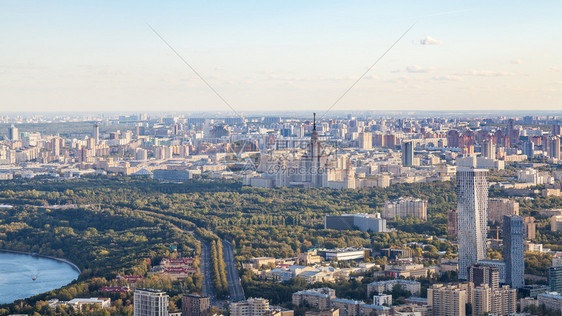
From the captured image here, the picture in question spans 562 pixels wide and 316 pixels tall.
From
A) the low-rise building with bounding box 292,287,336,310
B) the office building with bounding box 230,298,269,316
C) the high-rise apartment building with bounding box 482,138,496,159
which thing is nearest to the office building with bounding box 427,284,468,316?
the low-rise building with bounding box 292,287,336,310

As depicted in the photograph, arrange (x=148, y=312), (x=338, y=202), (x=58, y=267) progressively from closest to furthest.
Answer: (x=148, y=312)
(x=58, y=267)
(x=338, y=202)

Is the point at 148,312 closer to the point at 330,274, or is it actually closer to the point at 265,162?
the point at 330,274

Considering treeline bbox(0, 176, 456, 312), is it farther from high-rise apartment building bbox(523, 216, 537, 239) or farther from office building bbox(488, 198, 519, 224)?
high-rise apartment building bbox(523, 216, 537, 239)

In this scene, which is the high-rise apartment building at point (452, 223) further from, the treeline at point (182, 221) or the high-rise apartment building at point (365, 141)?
the high-rise apartment building at point (365, 141)

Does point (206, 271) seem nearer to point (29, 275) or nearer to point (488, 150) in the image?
point (29, 275)

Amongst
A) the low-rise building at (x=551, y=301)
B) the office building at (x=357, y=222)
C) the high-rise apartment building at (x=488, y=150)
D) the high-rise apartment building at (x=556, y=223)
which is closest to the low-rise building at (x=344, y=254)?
the office building at (x=357, y=222)

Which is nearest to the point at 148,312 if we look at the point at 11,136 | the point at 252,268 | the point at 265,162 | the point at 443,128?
the point at 252,268

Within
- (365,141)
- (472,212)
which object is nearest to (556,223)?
(472,212)
